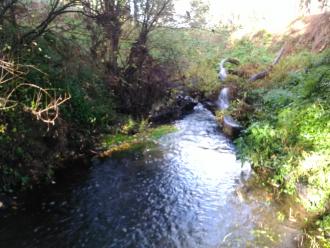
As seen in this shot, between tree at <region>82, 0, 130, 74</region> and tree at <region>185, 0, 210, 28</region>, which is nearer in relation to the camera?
tree at <region>82, 0, 130, 74</region>

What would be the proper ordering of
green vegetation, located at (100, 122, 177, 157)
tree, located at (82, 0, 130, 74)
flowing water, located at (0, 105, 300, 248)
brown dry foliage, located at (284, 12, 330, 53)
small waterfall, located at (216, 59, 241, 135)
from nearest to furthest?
flowing water, located at (0, 105, 300, 248) < green vegetation, located at (100, 122, 177, 157) < tree, located at (82, 0, 130, 74) < small waterfall, located at (216, 59, 241, 135) < brown dry foliage, located at (284, 12, 330, 53)

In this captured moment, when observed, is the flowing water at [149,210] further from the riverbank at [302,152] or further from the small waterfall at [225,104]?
the small waterfall at [225,104]

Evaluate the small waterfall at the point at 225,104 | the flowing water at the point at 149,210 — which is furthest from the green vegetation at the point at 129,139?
the small waterfall at the point at 225,104

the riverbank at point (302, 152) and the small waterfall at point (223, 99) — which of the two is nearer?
the riverbank at point (302, 152)

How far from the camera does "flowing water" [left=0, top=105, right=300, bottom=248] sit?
624 centimetres

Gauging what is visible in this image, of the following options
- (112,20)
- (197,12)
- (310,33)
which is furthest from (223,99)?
(310,33)

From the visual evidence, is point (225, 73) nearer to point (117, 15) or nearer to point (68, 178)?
point (117, 15)

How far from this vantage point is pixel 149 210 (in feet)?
24.0

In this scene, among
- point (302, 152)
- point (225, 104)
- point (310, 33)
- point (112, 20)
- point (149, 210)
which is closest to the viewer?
point (302, 152)

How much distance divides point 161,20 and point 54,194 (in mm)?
8706

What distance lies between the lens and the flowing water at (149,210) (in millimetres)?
6244

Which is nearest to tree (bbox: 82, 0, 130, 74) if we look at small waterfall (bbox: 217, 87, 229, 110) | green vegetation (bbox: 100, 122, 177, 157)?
green vegetation (bbox: 100, 122, 177, 157)

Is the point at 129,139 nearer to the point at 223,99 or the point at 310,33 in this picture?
the point at 223,99

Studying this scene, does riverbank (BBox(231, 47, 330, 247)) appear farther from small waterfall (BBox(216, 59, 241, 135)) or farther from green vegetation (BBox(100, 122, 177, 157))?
green vegetation (BBox(100, 122, 177, 157))
